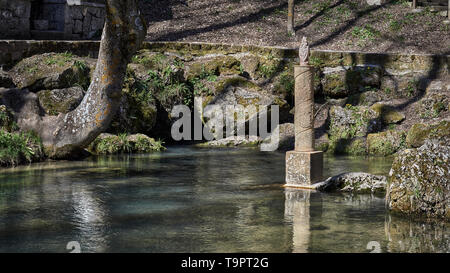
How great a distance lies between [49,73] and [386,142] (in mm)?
9117

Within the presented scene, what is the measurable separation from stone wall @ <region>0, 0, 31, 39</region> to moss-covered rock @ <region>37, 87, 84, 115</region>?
4.91 metres

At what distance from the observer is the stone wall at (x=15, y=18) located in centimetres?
2005

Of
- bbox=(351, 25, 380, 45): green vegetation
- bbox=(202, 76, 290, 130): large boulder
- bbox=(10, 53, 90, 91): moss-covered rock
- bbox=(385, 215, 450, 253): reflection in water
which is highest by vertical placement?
bbox=(351, 25, 380, 45): green vegetation

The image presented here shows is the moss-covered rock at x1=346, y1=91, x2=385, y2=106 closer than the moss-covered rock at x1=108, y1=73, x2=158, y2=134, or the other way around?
the moss-covered rock at x1=108, y1=73, x2=158, y2=134

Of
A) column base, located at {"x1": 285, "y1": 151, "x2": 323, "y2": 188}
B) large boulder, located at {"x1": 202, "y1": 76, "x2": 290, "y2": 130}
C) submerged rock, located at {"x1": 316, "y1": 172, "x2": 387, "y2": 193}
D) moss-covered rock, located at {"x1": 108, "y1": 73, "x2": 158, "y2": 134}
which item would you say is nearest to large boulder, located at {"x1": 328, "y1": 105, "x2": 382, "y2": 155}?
large boulder, located at {"x1": 202, "y1": 76, "x2": 290, "y2": 130}

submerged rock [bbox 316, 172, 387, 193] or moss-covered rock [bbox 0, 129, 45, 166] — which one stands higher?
moss-covered rock [bbox 0, 129, 45, 166]

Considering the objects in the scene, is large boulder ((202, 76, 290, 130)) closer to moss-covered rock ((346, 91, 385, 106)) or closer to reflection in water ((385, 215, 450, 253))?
moss-covered rock ((346, 91, 385, 106))

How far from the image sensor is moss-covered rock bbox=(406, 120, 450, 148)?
594 inches

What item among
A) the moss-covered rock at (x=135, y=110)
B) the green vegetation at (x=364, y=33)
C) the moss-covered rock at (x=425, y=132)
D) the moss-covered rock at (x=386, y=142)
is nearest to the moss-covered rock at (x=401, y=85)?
the green vegetation at (x=364, y=33)

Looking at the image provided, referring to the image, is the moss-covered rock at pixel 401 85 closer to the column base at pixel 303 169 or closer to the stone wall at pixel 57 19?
the column base at pixel 303 169

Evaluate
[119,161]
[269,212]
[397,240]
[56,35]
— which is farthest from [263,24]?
[397,240]

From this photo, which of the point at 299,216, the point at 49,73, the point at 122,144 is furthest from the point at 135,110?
the point at 299,216

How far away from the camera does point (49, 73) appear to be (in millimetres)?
16812

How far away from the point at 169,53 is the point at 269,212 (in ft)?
41.3
